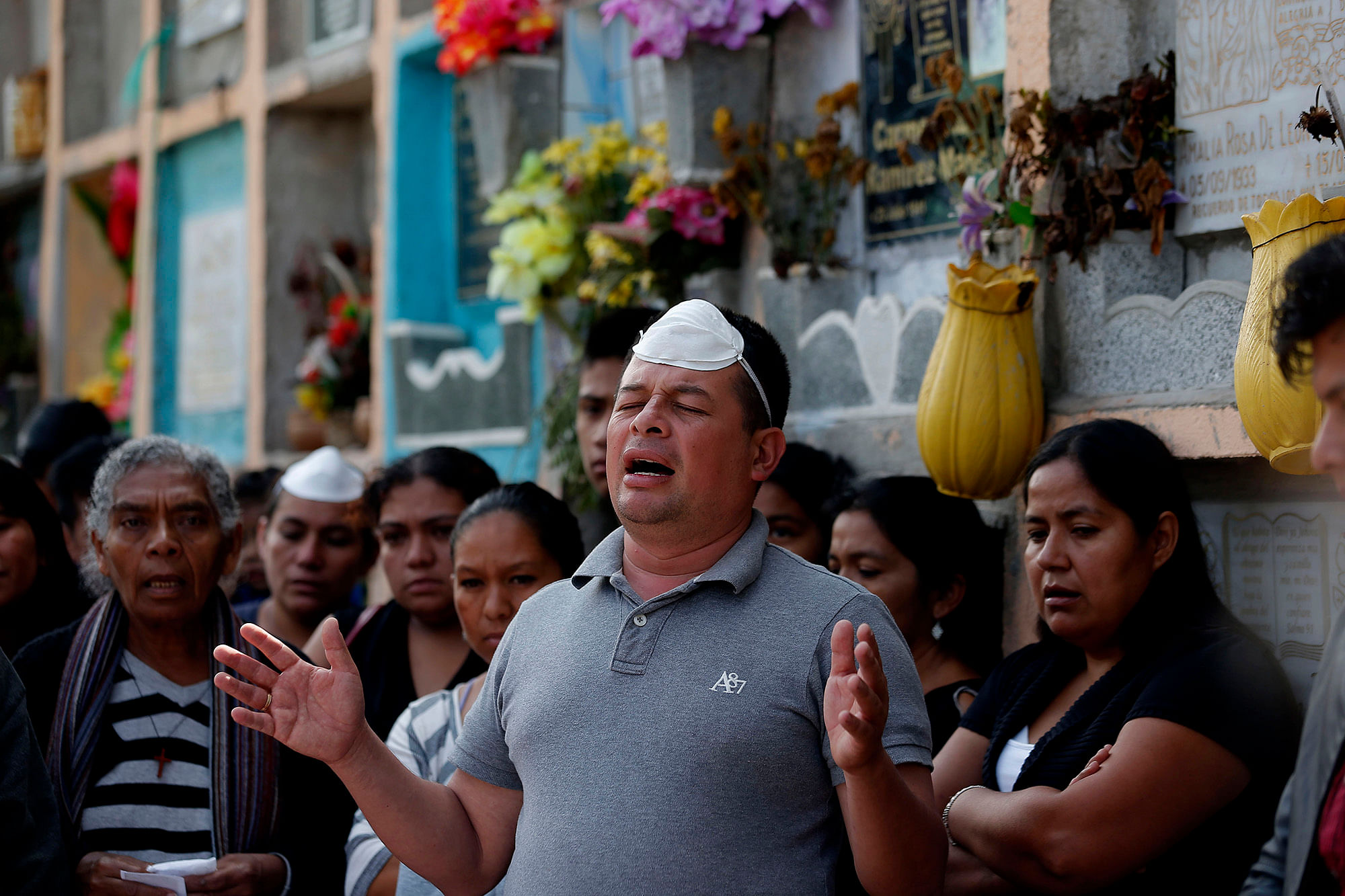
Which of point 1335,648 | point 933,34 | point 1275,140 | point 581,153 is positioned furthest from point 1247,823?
point 581,153

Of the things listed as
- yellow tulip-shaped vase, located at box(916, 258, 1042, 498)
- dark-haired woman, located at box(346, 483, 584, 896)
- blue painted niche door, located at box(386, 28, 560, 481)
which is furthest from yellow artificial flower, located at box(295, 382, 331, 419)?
yellow tulip-shaped vase, located at box(916, 258, 1042, 498)

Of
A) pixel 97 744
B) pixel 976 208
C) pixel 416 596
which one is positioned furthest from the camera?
pixel 416 596

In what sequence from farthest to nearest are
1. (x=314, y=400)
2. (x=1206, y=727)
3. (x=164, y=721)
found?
1. (x=314, y=400)
2. (x=164, y=721)
3. (x=1206, y=727)

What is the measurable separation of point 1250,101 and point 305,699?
2.55 meters

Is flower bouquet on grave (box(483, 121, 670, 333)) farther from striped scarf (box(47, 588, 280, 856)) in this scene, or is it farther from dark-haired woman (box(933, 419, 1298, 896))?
dark-haired woman (box(933, 419, 1298, 896))

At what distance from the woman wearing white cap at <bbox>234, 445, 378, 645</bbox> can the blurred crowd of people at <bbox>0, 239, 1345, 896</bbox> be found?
57 centimetres

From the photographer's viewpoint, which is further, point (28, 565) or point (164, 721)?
point (28, 565)

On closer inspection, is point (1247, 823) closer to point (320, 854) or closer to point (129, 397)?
point (320, 854)

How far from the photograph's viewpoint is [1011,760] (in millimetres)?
2850

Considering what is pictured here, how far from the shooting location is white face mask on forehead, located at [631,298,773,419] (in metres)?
2.25

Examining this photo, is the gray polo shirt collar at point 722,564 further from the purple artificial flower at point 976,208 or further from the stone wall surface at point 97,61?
the stone wall surface at point 97,61

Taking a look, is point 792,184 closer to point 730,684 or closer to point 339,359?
point 730,684

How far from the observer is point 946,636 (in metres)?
3.57

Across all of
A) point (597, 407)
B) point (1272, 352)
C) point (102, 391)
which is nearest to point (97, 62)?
point (102, 391)
